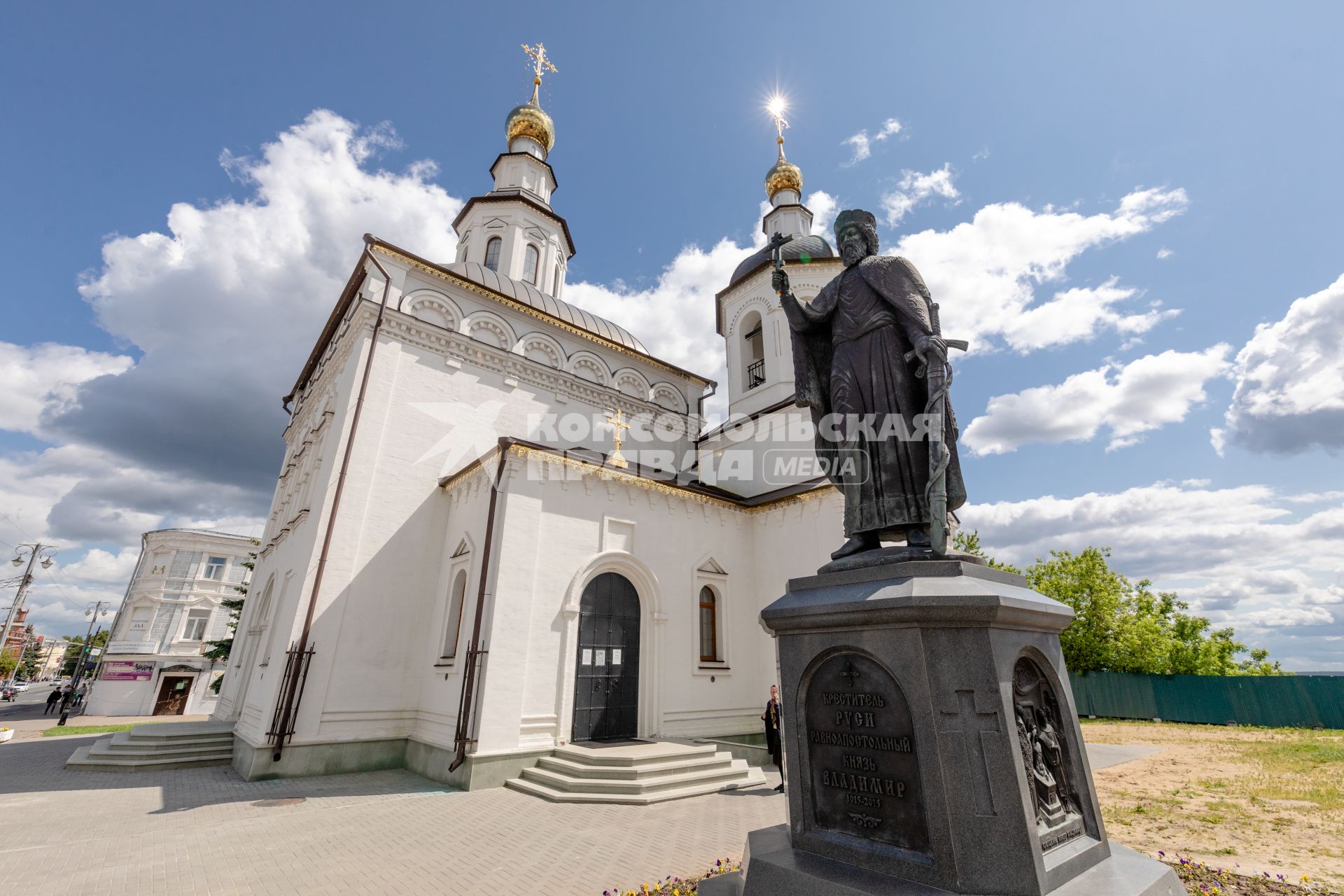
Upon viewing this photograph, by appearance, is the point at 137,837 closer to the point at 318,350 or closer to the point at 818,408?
the point at 818,408

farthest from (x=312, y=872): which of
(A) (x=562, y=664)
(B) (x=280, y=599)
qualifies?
(B) (x=280, y=599)

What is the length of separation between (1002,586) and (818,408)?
172cm

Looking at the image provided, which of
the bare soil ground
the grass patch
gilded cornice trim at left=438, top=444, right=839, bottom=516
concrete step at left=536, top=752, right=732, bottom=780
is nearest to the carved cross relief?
the bare soil ground

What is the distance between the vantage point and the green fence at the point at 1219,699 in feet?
64.3

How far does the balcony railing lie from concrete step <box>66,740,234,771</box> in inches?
623

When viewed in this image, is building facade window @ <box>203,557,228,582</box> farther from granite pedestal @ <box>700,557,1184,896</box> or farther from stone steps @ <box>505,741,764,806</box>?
granite pedestal @ <box>700,557,1184,896</box>

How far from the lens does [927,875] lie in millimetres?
2666

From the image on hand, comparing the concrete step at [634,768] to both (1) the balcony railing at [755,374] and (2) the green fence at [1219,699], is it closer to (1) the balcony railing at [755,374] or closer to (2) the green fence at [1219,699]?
(1) the balcony railing at [755,374]

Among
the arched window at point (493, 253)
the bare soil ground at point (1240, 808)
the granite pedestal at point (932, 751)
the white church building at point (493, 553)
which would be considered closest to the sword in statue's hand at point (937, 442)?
the granite pedestal at point (932, 751)

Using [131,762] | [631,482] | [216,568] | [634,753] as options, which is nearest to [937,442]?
[634,753]

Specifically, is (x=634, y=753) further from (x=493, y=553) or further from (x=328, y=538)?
(x=328, y=538)

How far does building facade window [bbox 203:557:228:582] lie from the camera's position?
3353 centimetres

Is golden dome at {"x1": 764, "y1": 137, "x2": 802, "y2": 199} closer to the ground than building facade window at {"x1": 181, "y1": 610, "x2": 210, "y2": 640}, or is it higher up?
higher up

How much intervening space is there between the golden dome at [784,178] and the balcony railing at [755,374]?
7127 mm
